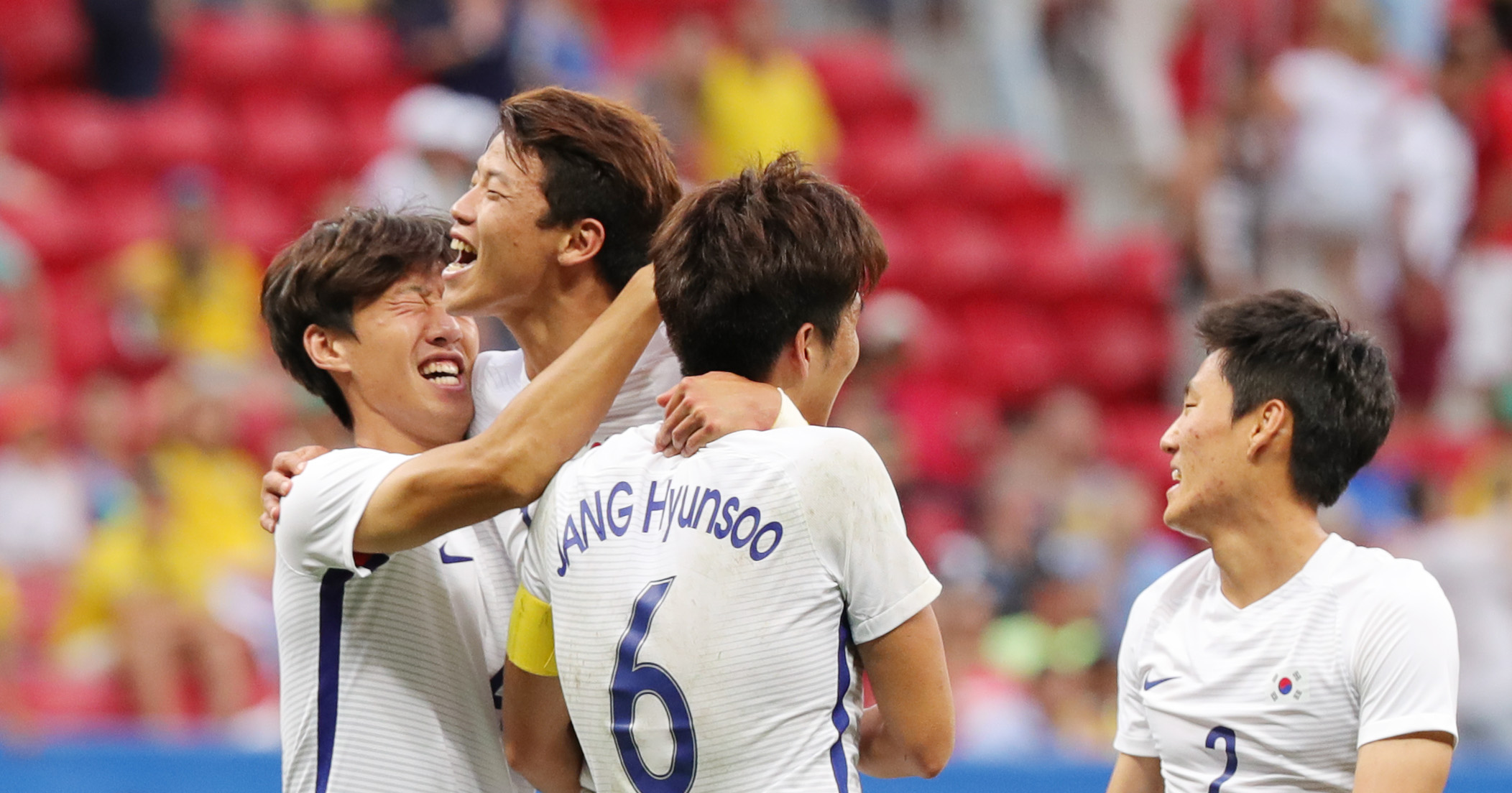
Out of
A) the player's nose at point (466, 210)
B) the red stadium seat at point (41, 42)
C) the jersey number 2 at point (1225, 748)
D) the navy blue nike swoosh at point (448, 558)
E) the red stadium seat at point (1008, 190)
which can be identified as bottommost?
the jersey number 2 at point (1225, 748)

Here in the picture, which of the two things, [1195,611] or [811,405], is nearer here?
[811,405]

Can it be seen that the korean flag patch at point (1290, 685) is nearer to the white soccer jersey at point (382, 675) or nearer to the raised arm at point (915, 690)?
the raised arm at point (915, 690)

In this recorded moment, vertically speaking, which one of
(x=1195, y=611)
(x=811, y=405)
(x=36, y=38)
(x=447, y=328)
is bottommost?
(x=1195, y=611)

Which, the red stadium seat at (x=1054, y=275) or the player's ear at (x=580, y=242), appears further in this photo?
the red stadium seat at (x=1054, y=275)

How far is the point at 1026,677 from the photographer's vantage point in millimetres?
7043

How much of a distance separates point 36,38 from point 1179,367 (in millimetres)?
6295

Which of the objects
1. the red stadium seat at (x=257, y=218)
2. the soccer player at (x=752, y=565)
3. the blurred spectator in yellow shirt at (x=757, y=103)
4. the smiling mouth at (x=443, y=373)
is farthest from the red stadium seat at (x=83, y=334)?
the soccer player at (x=752, y=565)

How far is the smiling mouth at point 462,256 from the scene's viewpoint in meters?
2.87

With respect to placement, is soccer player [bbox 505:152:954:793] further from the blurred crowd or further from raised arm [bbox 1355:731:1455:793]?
the blurred crowd

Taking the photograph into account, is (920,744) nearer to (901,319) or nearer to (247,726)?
(247,726)

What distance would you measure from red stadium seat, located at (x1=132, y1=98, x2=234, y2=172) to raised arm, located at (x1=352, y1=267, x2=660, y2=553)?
23.2ft

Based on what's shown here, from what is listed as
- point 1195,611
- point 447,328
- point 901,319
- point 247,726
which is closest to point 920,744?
point 1195,611

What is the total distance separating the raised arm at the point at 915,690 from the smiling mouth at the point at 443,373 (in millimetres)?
961

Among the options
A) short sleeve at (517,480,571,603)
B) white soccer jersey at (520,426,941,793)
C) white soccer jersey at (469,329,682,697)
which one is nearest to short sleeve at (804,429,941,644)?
white soccer jersey at (520,426,941,793)
